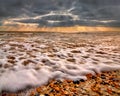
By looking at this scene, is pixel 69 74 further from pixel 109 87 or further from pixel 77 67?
pixel 109 87

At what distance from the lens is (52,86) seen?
5.77 m

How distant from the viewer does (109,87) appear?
220 inches

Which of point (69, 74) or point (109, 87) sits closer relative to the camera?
point (109, 87)

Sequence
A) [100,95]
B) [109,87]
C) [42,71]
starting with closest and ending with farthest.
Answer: [100,95]
[109,87]
[42,71]

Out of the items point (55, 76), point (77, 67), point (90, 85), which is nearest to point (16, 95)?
point (55, 76)

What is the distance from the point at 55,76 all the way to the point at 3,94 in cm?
241

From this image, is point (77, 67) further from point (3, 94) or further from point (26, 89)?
point (3, 94)

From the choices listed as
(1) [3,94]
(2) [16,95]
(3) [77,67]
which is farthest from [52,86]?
(3) [77,67]

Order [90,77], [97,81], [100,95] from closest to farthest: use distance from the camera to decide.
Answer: [100,95], [97,81], [90,77]

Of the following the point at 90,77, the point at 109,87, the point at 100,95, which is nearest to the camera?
the point at 100,95

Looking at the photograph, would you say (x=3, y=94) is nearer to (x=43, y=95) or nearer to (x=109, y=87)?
(x=43, y=95)

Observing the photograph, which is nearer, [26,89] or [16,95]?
[16,95]

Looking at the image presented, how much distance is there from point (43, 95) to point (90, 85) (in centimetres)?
188

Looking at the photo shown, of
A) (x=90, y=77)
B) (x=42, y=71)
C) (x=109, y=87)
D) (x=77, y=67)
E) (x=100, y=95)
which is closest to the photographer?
(x=100, y=95)
